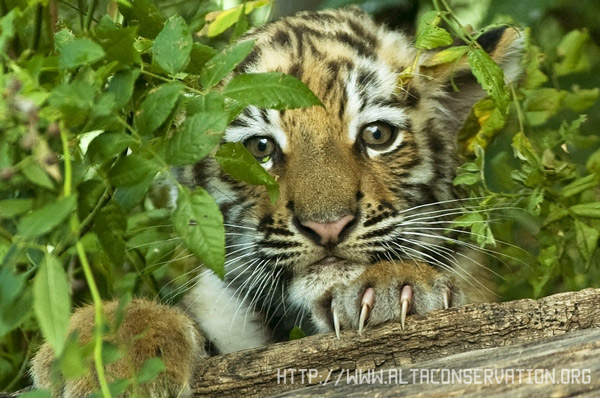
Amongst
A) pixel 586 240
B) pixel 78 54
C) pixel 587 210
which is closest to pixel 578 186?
pixel 587 210

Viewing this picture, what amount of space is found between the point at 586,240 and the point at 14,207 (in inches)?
74.8

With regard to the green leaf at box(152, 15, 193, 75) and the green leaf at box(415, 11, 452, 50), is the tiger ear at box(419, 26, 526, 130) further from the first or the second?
the green leaf at box(152, 15, 193, 75)

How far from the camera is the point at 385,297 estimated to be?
2250 millimetres

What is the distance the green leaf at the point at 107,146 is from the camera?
181 cm

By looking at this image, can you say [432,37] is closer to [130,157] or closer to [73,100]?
[130,157]

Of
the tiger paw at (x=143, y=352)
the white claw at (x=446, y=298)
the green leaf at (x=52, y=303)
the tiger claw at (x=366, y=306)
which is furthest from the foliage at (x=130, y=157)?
the tiger claw at (x=366, y=306)

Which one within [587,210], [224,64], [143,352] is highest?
[224,64]

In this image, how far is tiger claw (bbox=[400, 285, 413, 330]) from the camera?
2152 mm

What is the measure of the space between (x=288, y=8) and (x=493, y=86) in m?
1.83

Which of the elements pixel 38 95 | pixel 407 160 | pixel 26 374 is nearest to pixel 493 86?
pixel 407 160

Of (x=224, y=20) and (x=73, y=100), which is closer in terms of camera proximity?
(x=73, y=100)

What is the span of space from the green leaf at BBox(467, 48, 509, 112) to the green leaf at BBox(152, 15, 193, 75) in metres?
0.82

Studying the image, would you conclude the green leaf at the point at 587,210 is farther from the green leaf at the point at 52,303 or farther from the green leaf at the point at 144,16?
the green leaf at the point at 52,303

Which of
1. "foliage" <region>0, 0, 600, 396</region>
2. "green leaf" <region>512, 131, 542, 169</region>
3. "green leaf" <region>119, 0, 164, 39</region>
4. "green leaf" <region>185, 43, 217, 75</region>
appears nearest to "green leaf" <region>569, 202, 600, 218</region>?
"foliage" <region>0, 0, 600, 396</region>
